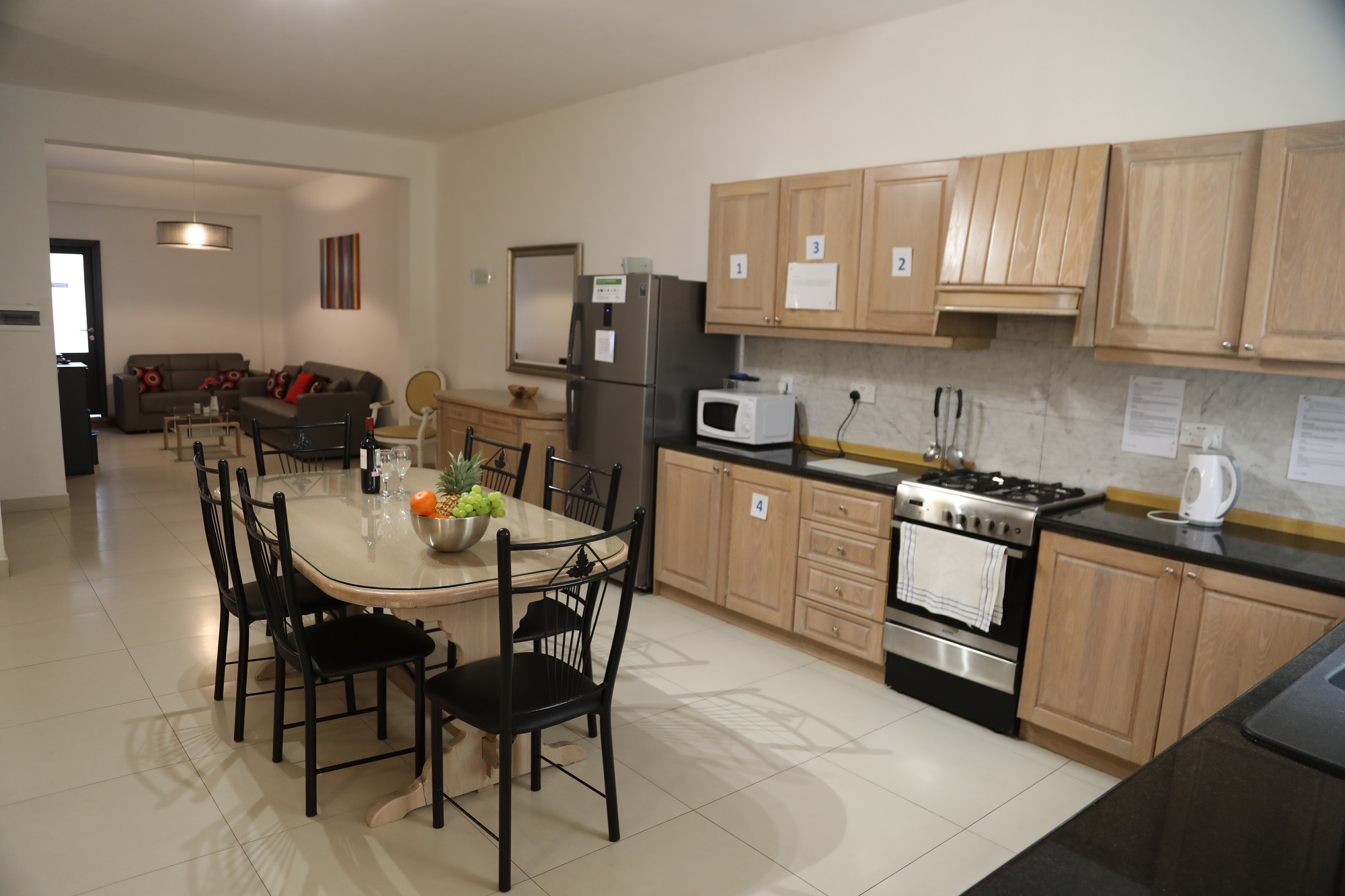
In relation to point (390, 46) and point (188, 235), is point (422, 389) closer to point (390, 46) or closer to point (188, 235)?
point (188, 235)

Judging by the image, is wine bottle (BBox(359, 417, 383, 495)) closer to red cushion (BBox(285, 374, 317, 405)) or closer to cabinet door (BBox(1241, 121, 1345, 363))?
cabinet door (BBox(1241, 121, 1345, 363))

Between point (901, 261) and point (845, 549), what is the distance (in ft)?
4.20

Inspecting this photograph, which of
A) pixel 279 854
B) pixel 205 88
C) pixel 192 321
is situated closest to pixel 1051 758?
pixel 279 854

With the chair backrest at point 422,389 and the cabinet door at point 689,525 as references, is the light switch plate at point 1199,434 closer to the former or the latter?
the cabinet door at point 689,525

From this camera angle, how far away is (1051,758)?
3166 millimetres

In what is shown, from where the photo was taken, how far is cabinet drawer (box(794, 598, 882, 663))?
371 cm

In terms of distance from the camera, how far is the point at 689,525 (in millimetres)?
4520

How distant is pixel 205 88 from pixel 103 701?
425cm

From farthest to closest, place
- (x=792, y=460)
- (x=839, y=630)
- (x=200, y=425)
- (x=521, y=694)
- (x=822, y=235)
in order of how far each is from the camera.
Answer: (x=200, y=425) → (x=792, y=460) → (x=822, y=235) → (x=839, y=630) → (x=521, y=694)

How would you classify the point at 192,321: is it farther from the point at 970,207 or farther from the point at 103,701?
the point at 970,207

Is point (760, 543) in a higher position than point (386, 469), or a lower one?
lower

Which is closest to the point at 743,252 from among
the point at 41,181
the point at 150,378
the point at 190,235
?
the point at 41,181

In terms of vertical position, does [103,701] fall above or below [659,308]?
below

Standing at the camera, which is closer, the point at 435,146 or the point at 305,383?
the point at 435,146
